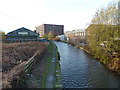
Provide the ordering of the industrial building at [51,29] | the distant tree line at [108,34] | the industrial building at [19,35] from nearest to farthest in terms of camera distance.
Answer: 1. the distant tree line at [108,34]
2. the industrial building at [19,35]
3. the industrial building at [51,29]

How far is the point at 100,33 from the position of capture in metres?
15.5

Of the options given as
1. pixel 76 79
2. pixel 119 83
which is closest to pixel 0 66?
pixel 76 79

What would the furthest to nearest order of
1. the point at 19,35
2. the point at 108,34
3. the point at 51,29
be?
the point at 51,29 < the point at 19,35 < the point at 108,34

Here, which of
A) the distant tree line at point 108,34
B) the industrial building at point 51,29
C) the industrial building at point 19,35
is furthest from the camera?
the industrial building at point 51,29

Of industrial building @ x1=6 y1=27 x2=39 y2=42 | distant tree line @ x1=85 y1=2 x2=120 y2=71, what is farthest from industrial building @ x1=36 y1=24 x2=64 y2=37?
distant tree line @ x1=85 y1=2 x2=120 y2=71

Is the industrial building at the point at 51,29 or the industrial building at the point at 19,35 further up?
the industrial building at the point at 51,29

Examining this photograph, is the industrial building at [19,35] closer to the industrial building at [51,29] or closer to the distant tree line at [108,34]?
the distant tree line at [108,34]

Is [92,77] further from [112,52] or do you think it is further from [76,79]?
[112,52]

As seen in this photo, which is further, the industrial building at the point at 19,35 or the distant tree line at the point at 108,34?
the industrial building at the point at 19,35

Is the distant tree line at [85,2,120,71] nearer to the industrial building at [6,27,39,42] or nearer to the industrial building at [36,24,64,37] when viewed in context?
the industrial building at [6,27,39,42]

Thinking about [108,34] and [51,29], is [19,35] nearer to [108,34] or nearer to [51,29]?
[108,34]

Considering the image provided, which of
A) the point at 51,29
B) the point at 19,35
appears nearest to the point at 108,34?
the point at 19,35

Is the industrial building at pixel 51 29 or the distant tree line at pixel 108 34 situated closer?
the distant tree line at pixel 108 34

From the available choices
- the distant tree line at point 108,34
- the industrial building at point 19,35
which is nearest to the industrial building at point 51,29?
the industrial building at point 19,35
